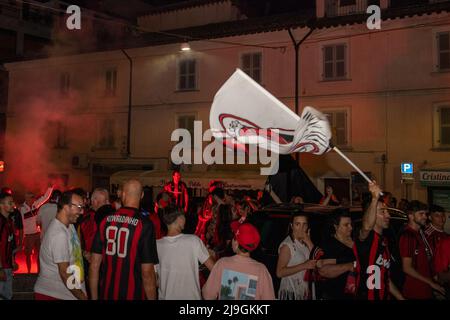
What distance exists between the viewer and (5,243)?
607 centimetres

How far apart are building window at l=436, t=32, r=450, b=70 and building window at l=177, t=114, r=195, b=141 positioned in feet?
34.1

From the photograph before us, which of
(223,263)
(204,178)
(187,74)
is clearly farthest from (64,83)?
(223,263)

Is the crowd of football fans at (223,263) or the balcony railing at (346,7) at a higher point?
the balcony railing at (346,7)

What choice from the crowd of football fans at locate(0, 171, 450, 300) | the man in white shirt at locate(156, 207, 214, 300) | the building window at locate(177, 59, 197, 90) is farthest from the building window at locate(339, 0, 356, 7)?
the man in white shirt at locate(156, 207, 214, 300)

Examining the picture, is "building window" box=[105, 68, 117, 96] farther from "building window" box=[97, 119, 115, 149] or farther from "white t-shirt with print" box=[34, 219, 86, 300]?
"white t-shirt with print" box=[34, 219, 86, 300]

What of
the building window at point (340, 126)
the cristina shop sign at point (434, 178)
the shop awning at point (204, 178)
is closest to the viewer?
the cristina shop sign at point (434, 178)

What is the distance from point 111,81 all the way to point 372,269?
19.8m

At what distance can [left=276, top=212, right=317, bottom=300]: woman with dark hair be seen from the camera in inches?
172

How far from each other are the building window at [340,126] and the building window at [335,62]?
55.8 inches

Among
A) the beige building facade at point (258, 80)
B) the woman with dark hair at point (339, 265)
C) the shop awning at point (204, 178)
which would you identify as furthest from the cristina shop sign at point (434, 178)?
the woman with dark hair at point (339, 265)

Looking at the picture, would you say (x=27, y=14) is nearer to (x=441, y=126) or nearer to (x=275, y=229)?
(x=441, y=126)

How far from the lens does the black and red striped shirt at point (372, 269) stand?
13.5ft

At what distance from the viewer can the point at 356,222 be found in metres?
7.10

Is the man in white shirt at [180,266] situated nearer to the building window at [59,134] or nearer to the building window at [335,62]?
the building window at [335,62]
